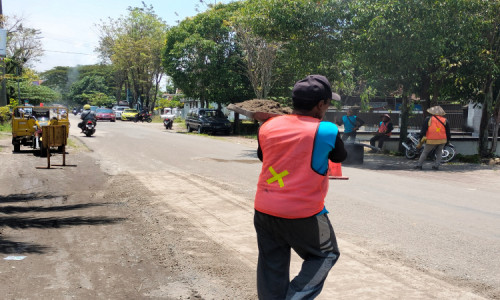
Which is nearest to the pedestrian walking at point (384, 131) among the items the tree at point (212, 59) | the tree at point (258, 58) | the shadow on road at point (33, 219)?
the tree at point (258, 58)

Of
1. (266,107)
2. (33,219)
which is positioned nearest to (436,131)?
(266,107)

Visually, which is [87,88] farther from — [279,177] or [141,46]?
[279,177]

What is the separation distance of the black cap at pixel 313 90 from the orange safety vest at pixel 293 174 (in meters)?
0.12

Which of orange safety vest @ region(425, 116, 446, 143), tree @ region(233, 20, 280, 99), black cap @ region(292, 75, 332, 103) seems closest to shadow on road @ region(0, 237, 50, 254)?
black cap @ region(292, 75, 332, 103)

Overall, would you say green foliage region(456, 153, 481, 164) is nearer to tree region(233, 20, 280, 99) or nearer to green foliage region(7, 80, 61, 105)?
tree region(233, 20, 280, 99)

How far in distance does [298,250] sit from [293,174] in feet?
1.49

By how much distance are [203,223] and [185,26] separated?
3171 centimetres

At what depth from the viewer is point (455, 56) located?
54.0ft

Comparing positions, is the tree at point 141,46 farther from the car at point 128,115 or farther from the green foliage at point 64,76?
the green foliage at point 64,76

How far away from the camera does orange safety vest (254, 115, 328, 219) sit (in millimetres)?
2846

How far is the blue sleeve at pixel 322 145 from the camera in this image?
2.85 metres

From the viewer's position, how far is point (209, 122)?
32969 mm

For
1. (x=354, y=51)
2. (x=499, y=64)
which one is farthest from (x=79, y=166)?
(x=499, y=64)

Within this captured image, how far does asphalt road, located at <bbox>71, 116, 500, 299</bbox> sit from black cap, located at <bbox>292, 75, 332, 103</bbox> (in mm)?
1963
